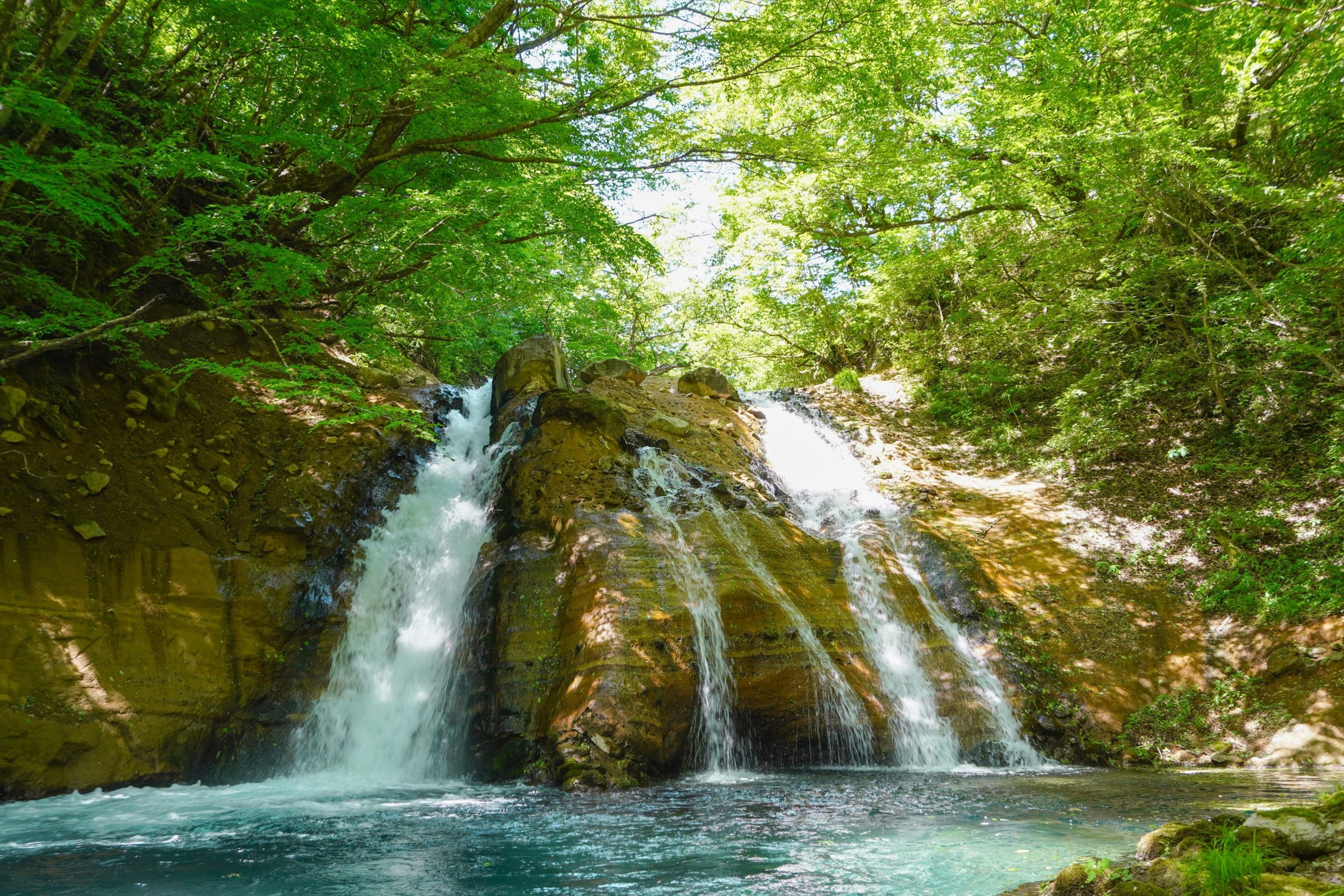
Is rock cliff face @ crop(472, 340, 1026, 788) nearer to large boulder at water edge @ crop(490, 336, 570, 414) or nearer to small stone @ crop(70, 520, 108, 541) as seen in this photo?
large boulder at water edge @ crop(490, 336, 570, 414)

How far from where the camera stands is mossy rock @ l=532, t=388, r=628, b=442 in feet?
32.4

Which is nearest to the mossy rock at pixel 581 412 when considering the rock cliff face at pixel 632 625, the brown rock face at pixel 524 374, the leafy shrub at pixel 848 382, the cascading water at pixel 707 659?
the rock cliff face at pixel 632 625

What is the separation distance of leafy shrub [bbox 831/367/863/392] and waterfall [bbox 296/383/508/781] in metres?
8.45

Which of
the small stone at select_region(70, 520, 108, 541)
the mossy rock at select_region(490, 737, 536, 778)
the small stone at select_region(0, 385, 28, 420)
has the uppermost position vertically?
the small stone at select_region(0, 385, 28, 420)

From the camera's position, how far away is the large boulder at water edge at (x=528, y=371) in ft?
39.2

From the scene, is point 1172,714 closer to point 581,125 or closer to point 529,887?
point 529,887

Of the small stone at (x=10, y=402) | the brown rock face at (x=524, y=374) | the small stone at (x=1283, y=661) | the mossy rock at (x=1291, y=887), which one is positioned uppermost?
the brown rock face at (x=524, y=374)

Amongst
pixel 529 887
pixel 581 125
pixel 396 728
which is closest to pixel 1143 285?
pixel 581 125

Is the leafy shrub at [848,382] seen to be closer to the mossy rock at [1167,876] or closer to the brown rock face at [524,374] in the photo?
the brown rock face at [524,374]

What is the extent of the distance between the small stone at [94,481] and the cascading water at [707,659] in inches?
231

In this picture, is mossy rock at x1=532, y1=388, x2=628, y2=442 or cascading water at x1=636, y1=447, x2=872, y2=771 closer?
cascading water at x1=636, y1=447, x2=872, y2=771

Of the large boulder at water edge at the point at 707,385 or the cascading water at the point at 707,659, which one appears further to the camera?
the large boulder at water edge at the point at 707,385

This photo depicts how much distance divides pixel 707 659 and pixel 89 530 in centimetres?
624

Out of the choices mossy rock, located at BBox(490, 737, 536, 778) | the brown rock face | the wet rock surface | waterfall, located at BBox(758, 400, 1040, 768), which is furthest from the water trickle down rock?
the wet rock surface
